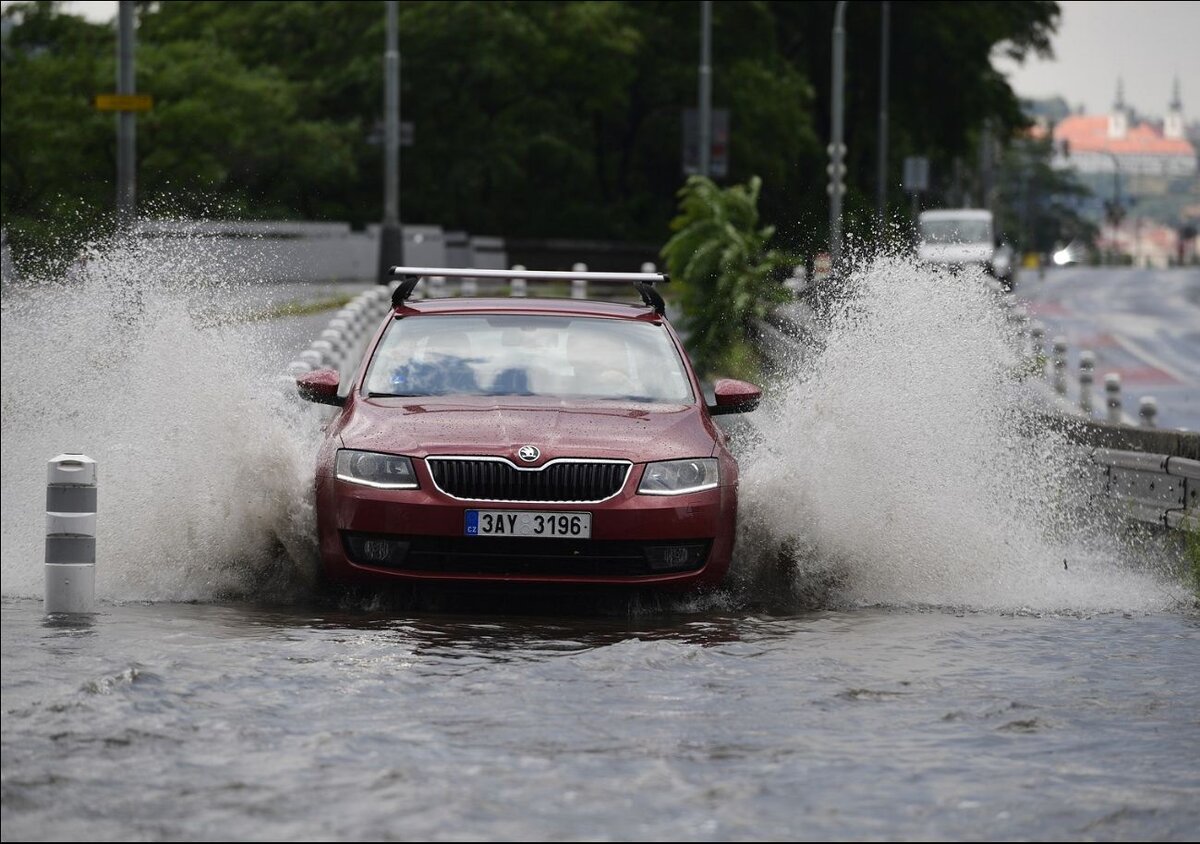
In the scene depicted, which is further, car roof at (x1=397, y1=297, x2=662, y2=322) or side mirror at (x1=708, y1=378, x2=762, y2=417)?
car roof at (x1=397, y1=297, x2=662, y2=322)

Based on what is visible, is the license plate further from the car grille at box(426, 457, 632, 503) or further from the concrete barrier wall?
the concrete barrier wall

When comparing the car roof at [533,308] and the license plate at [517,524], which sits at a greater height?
the car roof at [533,308]

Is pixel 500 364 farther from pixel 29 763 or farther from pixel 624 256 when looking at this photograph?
pixel 624 256

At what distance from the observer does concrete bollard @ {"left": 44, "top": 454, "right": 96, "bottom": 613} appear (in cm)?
955

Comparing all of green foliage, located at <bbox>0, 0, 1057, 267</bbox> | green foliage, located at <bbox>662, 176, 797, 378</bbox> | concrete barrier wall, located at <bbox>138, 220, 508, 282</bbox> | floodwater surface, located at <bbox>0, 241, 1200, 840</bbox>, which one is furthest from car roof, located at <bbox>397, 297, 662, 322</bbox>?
green foliage, located at <bbox>0, 0, 1057, 267</bbox>

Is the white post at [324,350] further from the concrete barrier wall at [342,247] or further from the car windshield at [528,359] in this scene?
the concrete barrier wall at [342,247]

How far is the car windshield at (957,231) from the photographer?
2151 inches

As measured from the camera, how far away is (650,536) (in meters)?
9.75

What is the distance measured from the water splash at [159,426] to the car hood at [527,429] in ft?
2.24

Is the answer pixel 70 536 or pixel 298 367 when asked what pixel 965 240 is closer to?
pixel 298 367

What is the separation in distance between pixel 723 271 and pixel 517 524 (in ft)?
70.0

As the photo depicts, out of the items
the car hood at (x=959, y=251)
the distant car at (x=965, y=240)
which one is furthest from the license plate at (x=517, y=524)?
the car hood at (x=959, y=251)

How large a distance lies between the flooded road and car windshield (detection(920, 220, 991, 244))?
45.2m

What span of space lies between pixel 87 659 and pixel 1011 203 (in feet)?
634
